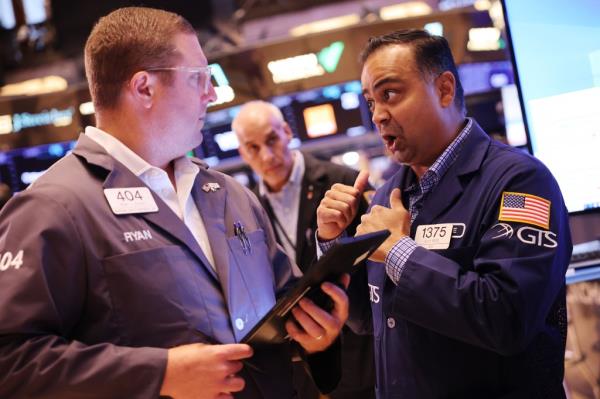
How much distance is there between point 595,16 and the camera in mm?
2619

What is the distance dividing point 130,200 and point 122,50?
43 cm

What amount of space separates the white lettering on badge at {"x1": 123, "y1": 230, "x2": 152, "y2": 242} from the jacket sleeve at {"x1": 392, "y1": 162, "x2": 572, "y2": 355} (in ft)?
2.23

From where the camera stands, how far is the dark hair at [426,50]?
7.00 feet

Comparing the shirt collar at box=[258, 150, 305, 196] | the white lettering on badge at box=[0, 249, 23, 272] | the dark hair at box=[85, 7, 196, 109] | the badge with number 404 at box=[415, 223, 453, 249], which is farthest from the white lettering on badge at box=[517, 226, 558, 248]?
the shirt collar at box=[258, 150, 305, 196]

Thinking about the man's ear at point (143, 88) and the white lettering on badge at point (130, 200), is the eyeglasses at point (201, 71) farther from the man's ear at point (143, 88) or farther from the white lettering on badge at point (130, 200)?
the white lettering on badge at point (130, 200)

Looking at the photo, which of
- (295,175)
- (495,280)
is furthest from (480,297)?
(295,175)

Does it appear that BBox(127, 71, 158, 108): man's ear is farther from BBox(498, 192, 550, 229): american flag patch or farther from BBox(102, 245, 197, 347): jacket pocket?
BBox(498, 192, 550, 229): american flag patch

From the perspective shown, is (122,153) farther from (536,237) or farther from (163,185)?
(536,237)

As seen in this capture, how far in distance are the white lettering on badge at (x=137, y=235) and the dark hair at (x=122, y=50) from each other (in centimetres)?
40

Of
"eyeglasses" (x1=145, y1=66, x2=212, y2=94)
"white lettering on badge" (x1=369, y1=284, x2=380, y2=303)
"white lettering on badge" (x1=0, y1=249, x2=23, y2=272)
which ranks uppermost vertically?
"eyeglasses" (x1=145, y1=66, x2=212, y2=94)

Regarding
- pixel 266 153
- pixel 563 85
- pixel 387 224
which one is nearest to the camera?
pixel 387 224

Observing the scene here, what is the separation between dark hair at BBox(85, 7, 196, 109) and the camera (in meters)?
1.83

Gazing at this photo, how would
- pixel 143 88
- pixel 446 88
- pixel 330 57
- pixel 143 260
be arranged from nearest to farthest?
pixel 143 260, pixel 143 88, pixel 446 88, pixel 330 57

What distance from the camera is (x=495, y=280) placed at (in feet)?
5.75
